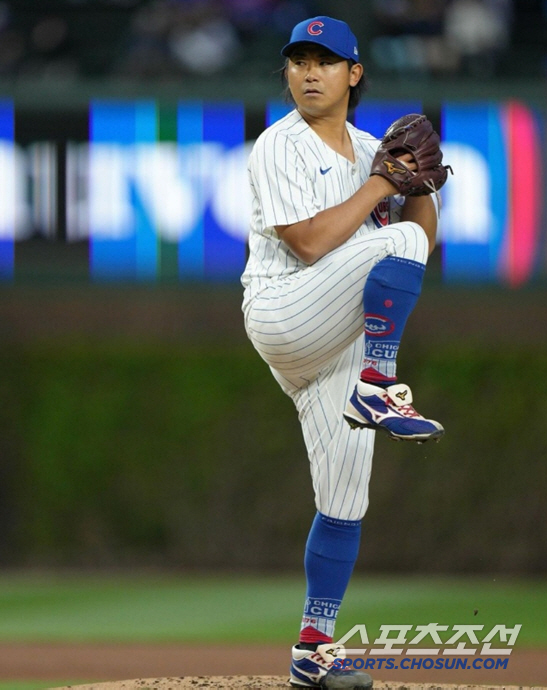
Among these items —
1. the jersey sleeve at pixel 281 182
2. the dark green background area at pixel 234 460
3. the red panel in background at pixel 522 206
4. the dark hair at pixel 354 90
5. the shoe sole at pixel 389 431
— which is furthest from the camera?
the red panel in background at pixel 522 206

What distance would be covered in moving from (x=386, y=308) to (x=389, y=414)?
1.00ft

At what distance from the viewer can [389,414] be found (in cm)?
359

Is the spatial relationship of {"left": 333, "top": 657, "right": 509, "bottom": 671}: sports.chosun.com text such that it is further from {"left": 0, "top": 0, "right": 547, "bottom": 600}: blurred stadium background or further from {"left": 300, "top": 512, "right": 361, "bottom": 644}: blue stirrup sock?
{"left": 0, "top": 0, "right": 547, "bottom": 600}: blurred stadium background

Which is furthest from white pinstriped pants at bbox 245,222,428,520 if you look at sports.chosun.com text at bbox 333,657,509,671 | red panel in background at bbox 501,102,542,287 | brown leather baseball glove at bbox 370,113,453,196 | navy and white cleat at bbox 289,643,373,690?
red panel in background at bbox 501,102,542,287

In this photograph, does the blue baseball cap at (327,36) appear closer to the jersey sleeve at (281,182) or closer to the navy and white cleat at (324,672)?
the jersey sleeve at (281,182)

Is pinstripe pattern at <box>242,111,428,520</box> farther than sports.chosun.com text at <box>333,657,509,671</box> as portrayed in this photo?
No

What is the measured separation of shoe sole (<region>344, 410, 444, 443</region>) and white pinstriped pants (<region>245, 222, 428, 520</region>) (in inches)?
9.0

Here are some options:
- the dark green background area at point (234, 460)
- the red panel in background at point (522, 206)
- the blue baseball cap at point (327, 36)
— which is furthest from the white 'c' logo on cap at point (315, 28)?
the red panel in background at point (522, 206)

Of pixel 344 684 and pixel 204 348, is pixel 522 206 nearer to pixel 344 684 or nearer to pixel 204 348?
pixel 204 348

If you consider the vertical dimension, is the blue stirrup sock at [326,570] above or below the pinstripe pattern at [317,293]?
below

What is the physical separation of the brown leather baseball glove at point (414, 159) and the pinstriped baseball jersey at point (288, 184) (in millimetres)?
163

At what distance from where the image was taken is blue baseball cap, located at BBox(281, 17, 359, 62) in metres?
3.74

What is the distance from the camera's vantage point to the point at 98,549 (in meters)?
8.18

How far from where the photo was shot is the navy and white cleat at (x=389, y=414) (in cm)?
355
